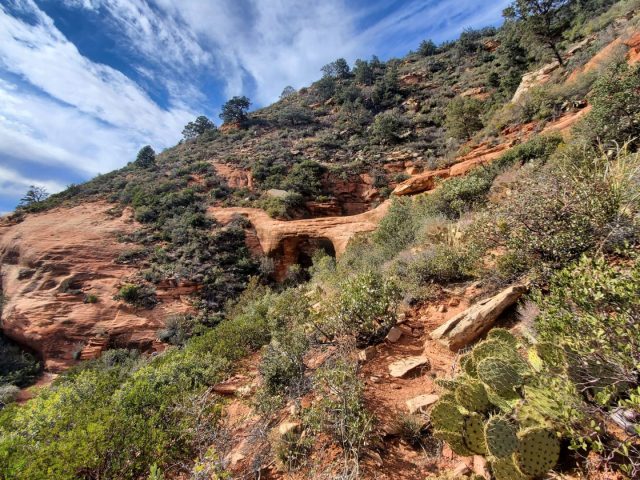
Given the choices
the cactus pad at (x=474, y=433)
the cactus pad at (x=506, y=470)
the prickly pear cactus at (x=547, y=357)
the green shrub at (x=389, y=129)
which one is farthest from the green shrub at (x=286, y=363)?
the green shrub at (x=389, y=129)

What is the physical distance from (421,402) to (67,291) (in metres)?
16.4

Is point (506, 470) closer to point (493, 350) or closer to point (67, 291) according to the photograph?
point (493, 350)

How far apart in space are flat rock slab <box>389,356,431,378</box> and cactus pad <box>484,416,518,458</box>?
64.7 inches

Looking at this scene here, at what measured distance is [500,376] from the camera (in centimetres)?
214

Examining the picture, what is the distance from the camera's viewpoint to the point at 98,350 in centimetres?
1148

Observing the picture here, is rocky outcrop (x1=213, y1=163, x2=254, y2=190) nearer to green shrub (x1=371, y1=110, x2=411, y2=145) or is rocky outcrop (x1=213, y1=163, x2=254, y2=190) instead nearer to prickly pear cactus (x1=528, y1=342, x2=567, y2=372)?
green shrub (x1=371, y1=110, x2=411, y2=145)

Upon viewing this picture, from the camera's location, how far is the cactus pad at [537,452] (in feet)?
5.59

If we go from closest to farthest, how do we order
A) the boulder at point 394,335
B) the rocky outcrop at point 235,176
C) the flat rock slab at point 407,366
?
the flat rock slab at point 407,366
the boulder at point 394,335
the rocky outcrop at point 235,176

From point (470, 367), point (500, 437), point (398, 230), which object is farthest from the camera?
point (398, 230)

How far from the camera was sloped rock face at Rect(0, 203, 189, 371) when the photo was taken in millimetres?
11875

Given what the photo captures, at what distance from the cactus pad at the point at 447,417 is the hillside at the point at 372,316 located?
0.04 ft

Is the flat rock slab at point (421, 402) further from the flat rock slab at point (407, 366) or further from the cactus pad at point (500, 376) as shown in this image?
the cactus pad at point (500, 376)

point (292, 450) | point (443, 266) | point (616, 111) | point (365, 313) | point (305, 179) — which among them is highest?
point (305, 179)

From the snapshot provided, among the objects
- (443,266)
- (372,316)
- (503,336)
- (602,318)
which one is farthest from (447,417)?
(443,266)
